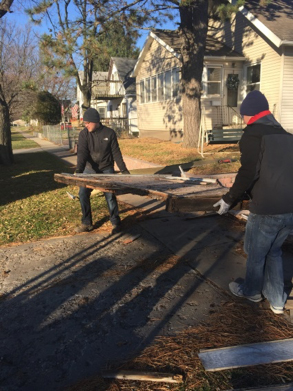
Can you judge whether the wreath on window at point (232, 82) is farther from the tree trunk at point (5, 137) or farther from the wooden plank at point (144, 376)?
the wooden plank at point (144, 376)

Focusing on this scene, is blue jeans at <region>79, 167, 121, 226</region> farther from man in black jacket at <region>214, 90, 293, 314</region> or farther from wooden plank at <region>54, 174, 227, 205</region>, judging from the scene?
man in black jacket at <region>214, 90, 293, 314</region>

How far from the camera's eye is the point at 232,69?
53.7 feet

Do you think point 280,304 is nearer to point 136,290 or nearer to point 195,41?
point 136,290

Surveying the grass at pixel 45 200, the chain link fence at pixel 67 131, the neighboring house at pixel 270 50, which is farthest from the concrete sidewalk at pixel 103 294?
the chain link fence at pixel 67 131

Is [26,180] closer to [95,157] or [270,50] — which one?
[95,157]

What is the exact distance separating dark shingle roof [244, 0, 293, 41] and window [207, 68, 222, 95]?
296cm

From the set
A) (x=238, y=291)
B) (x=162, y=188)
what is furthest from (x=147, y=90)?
(x=238, y=291)

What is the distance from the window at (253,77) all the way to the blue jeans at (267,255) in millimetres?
14457

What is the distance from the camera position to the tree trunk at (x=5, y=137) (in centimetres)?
1312

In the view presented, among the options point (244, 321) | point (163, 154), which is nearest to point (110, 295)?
point (244, 321)

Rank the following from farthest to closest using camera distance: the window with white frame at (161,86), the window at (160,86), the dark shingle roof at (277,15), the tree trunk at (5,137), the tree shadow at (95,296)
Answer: the window at (160,86), the window with white frame at (161,86), the dark shingle roof at (277,15), the tree trunk at (5,137), the tree shadow at (95,296)

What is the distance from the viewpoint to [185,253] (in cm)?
429

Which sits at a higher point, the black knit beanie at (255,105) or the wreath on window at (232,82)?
the wreath on window at (232,82)

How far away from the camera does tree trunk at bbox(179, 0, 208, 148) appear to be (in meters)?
12.4
